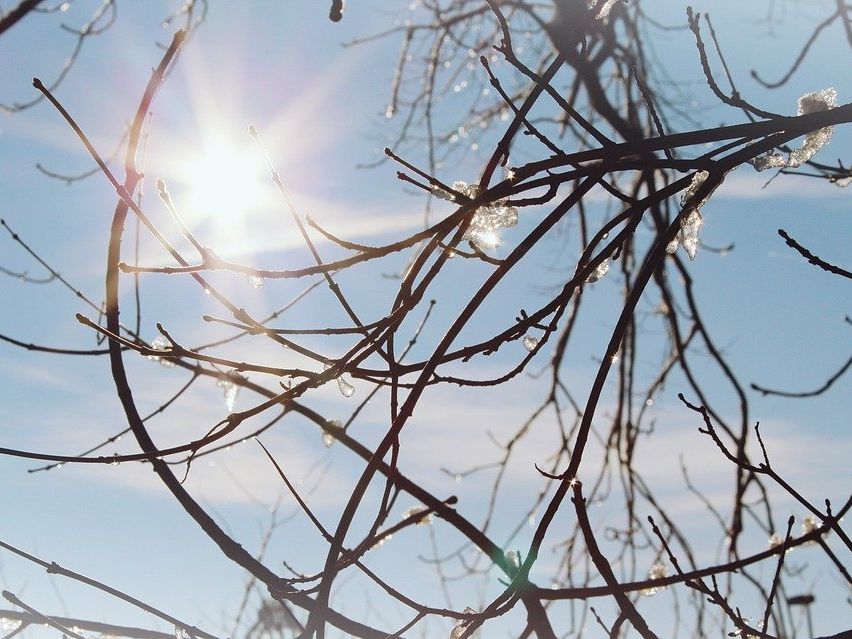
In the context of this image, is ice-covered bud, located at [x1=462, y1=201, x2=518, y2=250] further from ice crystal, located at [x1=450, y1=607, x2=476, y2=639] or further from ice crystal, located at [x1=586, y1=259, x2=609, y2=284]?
ice crystal, located at [x1=450, y1=607, x2=476, y2=639]

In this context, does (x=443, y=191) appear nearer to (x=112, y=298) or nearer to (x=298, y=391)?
(x=298, y=391)

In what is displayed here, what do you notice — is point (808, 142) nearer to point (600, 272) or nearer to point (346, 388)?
point (600, 272)

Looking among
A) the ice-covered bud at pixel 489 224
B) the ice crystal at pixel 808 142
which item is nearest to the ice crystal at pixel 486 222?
the ice-covered bud at pixel 489 224

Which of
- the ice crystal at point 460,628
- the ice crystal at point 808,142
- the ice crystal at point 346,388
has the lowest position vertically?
the ice crystal at point 460,628

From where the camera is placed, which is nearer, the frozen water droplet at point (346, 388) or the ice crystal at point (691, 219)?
the ice crystal at point (691, 219)

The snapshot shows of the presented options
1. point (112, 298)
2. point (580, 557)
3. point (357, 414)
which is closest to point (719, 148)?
point (357, 414)

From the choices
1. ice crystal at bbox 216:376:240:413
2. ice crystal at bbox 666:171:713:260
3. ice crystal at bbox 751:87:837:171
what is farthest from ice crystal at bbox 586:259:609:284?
ice crystal at bbox 216:376:240:413

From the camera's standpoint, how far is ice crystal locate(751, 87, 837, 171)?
1529 mm

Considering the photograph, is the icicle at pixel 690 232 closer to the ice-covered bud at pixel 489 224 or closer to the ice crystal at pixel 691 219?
the ice crystal at pixel 691 219

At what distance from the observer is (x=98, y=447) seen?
185 centimetres

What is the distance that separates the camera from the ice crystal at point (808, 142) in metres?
1.53

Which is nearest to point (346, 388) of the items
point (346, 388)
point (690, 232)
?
point (346, 388)

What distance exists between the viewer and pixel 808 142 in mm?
1608

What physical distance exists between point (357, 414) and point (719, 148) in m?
1.03
